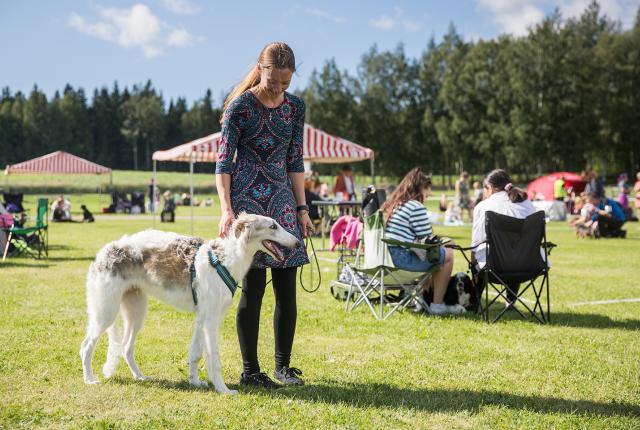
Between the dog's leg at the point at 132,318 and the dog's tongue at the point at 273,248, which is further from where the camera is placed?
the dog's leg at the point at 132,318

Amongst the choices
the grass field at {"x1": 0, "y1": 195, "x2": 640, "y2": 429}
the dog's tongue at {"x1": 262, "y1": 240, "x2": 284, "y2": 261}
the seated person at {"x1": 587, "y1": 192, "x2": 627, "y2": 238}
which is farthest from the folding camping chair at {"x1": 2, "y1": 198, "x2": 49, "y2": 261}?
the seated person at {"x1": 587, "y1": 192, "x2": 627, "y2": 238}

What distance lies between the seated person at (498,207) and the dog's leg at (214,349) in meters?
3.24

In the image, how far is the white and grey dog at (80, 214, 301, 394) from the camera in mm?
3678

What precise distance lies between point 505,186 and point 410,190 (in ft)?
3.65

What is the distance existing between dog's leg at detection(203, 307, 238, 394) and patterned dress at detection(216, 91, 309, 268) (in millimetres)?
387

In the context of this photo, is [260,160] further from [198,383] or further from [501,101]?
[501,101]

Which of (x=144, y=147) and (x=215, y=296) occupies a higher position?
(x=144, y=147)

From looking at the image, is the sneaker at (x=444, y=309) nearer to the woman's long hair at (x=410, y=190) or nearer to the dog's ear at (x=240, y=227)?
the woman's long hair at (x=410, y=190)

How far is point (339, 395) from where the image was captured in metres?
3.79

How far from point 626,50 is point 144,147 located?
7640 cm

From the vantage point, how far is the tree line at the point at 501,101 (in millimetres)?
44719

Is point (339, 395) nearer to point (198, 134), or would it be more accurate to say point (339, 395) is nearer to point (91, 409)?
point (91, 409)

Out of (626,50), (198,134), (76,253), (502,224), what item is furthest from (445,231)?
(198,134)

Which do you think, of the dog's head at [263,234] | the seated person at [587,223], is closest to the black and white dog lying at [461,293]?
the dog's head at [263,234]
